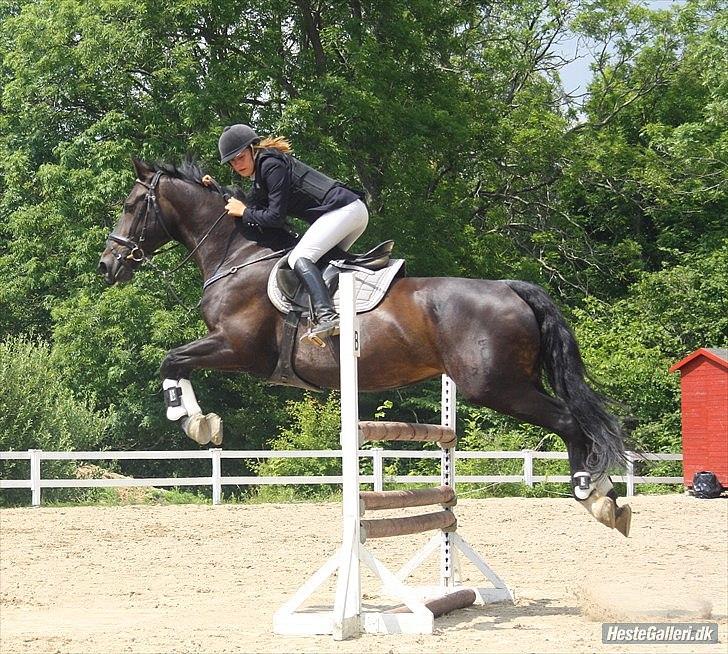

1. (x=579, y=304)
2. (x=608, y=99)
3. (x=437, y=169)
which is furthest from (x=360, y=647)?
(x=608, y=99)

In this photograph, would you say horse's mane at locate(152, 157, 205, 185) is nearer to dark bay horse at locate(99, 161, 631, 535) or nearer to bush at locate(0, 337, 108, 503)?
dark bay horse at locate(99, 161, 631, 535)

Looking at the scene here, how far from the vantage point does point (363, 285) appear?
643cm

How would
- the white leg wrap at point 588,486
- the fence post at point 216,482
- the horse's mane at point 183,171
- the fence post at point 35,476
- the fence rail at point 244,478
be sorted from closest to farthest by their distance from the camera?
the white leg wrap at point 588,486, the horse's mane at point 183,171, the fence post at point 35,476, the fence rail at point 244,478, the fence post at point 216,482

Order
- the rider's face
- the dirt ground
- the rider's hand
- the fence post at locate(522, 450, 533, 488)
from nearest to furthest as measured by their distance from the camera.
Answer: the dirt ground, the rider's face, the rider's hand, the fence post at locate(522, 450, 533, 488)

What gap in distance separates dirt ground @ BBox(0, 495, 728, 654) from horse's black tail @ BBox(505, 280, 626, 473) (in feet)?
2.60

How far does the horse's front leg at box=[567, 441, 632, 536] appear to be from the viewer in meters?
6.02

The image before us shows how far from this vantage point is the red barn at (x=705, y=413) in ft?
55.7

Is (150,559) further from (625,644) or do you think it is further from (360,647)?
(625,644)

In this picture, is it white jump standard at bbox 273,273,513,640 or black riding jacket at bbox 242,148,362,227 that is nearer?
white jump standard at bbox 273,273,513,640

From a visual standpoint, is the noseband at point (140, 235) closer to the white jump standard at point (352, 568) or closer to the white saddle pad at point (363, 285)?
→ the white saddle pad at point (363, 285)

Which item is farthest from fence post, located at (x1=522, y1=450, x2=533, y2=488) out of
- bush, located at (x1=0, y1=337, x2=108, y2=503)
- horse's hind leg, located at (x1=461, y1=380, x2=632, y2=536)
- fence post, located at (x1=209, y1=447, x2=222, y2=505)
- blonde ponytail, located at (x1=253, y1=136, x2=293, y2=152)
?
blonde ponytail, located at (x1=253, y1=136, x2=293, y2=152)

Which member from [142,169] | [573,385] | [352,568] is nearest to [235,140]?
[142,169]

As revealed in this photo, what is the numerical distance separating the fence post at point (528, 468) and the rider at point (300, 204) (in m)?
10.6

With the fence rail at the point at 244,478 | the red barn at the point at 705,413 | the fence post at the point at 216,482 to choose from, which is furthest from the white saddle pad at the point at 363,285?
the red barn at the point at 705,413
